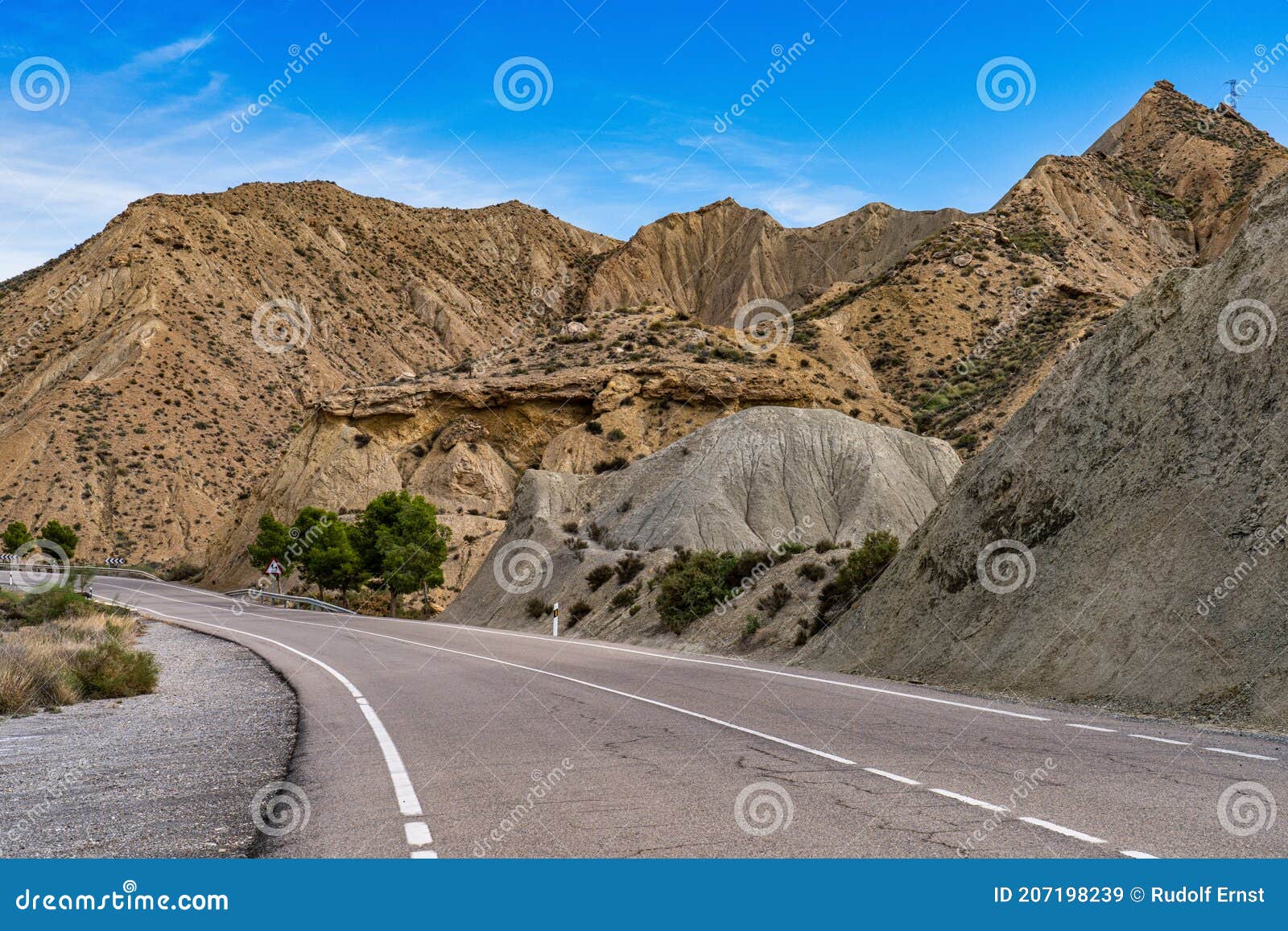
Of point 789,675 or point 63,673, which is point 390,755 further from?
point 789,675

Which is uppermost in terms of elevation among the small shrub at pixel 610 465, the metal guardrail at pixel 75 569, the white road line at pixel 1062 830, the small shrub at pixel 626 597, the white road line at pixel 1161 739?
the small shrub at pixel 610 465

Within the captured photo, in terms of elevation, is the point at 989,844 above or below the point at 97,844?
above

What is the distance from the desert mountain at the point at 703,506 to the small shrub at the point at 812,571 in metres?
5.91

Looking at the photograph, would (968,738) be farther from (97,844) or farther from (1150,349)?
(1150,349)

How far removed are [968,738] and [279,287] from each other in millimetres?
98601

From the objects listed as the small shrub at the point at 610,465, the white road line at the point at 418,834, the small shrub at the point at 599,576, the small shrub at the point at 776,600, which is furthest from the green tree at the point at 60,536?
the white road line at the point at 418,834

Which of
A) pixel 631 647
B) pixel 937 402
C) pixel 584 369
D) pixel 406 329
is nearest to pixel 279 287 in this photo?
pixel 406 329

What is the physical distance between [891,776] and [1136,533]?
9.97 metres

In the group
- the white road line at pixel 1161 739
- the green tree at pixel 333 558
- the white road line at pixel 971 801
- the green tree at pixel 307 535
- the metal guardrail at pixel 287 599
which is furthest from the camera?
the green tree at pixel 307 535

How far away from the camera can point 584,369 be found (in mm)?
66250

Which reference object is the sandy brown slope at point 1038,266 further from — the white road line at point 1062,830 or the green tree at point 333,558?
the white road line at point 1062,830

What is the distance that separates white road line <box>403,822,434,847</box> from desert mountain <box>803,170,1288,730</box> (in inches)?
366

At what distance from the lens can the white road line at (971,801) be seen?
6.29 metres

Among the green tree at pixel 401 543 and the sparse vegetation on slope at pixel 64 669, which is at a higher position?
the sparse vegetation on slope at pixel 64 669
